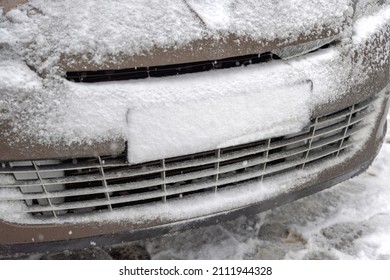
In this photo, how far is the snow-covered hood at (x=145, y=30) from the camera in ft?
5.64

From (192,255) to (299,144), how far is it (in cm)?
83

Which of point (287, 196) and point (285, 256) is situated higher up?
point (287, 196)

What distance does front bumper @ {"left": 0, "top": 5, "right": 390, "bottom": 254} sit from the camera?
6.40 feet

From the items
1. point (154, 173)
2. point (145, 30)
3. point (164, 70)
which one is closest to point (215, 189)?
point (154, 173)

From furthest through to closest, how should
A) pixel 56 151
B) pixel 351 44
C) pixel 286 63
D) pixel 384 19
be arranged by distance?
pixel 384 19, pixel 351 44, pixel 286 63, pixel 56 151

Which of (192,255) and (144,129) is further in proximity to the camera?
(192,255)

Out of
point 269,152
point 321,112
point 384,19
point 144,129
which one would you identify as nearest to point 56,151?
point 144,129

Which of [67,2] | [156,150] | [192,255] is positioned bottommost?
[192,255]

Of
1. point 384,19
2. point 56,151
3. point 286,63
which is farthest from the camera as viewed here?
point 384,19

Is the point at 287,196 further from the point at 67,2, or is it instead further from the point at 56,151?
the point at 67,2

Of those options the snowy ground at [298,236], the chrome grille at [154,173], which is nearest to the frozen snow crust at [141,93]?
the chrome grille at [154,173]

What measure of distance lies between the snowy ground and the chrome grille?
531mm

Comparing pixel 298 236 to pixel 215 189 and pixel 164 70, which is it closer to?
pixel 215 189

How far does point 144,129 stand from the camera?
1767 millimetres
